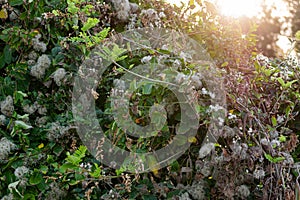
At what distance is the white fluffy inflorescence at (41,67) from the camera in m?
1.93

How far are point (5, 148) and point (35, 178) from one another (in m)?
0.20

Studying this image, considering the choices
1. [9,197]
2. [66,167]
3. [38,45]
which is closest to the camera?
[66,167]

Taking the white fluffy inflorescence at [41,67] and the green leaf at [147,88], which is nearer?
the green leaf at [147,88]

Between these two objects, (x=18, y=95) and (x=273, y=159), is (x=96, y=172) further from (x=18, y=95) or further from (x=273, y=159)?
(x=273, y=159)

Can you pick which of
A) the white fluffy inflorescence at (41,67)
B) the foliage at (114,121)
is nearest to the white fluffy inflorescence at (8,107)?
the foliage at (114,121)

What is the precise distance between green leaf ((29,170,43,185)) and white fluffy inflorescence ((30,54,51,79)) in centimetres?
47

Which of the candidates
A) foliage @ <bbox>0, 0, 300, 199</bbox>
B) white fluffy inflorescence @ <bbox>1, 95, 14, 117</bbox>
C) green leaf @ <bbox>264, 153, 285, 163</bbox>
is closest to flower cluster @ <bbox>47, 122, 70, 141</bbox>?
foliage @ <bbox>0, 0, 300, 199</bbox>

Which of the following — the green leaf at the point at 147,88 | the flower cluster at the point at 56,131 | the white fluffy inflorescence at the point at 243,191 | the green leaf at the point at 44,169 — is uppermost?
the green leaf at the point at 147,88

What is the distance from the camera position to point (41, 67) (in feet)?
6.33

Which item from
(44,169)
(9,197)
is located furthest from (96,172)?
(9,197)

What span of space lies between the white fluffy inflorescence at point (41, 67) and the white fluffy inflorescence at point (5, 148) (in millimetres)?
337

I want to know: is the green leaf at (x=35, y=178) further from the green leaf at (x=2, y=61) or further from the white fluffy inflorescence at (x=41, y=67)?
the green leaf at (x=2, y=61)

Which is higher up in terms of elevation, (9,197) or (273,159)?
(273,159)

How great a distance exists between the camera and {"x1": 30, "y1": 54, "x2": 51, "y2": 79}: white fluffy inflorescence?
1930 millimetres
